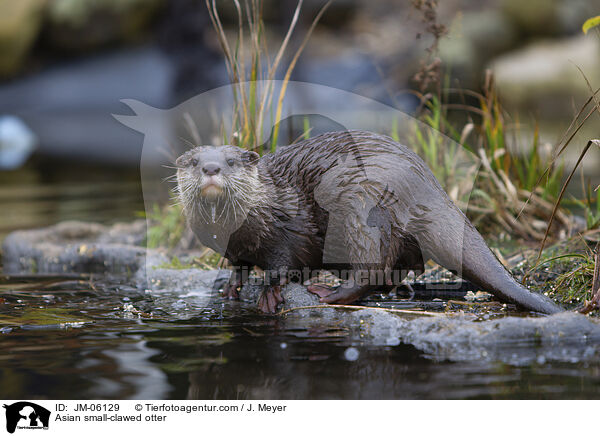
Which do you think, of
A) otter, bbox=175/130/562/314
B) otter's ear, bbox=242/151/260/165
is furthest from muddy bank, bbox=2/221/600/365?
otter's ear, bbox=242/151/260/165

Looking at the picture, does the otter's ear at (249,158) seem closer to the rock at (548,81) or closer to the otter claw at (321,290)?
the otter claw at (321,290)

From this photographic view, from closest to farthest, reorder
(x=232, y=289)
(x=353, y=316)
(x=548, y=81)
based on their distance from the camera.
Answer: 1. (x=353, y=316)
2. (x=232, y=289)
3. (x=548, y=81)

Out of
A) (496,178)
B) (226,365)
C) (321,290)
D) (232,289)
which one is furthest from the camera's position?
(496,178)

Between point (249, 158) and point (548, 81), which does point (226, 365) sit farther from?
point (548, 81)

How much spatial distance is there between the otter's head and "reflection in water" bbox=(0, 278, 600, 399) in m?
0.44

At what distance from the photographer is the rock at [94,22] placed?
14727 millimetres

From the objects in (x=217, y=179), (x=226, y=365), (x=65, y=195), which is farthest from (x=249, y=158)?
(x=65, y=195)

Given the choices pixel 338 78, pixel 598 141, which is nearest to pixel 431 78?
pixel 598 141

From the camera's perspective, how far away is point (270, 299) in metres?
2.97

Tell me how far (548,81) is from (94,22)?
29.7 ft

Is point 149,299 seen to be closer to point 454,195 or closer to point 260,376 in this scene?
point 260,376
